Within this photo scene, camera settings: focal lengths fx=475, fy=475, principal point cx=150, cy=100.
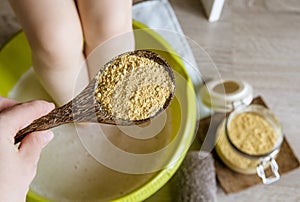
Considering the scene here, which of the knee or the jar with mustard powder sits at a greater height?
the knee

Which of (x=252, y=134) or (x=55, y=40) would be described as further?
(x=252, y=134)

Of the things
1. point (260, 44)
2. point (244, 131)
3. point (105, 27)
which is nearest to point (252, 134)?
point (244, 131)

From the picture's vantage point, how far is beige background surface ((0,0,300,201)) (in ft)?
2.71

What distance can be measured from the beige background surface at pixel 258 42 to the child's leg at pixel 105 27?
0.79 ft

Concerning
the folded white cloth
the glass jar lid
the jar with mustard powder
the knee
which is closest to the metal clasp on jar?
the jar with mustard powder

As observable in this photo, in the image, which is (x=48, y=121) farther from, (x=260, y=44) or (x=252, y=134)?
(x=260, y=44)

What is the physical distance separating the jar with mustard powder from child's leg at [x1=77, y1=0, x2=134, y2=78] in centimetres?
20

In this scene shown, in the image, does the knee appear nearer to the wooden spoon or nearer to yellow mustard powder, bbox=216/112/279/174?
the wooden spoon

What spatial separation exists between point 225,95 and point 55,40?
311 millimetres

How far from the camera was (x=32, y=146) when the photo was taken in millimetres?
486

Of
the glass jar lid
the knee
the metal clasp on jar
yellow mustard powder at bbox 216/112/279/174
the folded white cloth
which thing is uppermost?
the knee

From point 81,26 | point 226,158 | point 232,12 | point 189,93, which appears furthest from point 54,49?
point 232,12

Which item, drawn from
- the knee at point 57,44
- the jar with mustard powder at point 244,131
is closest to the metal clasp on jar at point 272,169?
the jar with mustard powder at point 244,131

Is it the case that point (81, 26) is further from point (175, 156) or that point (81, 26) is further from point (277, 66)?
point (277, 66)
